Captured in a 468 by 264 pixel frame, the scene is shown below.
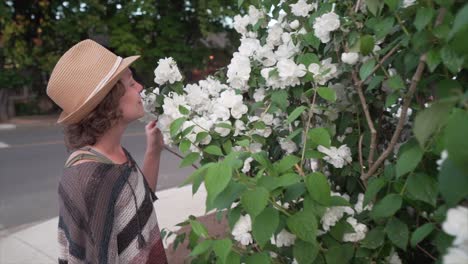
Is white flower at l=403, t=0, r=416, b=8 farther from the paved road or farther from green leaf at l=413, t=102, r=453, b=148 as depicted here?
the paved road

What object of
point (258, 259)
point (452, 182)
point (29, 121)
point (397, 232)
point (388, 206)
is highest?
point (452, 182)

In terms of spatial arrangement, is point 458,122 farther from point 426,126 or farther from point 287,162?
point 287,162

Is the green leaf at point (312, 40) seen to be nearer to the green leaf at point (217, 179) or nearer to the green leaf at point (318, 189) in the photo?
the green leaf at point (318, 189)

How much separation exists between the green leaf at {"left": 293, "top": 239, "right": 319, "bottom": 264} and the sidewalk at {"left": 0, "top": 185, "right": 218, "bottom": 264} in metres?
2.07

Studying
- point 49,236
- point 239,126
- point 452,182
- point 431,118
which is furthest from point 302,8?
point 49,236

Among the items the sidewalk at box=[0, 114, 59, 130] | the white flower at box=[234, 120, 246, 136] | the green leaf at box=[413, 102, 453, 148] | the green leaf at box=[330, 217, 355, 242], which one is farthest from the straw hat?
the sidewalk at box=[0, 114, 59, 130]

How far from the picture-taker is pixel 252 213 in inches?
39.3

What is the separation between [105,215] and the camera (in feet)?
4.95

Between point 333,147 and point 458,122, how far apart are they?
93 cm

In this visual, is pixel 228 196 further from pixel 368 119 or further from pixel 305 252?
pixel 368 119

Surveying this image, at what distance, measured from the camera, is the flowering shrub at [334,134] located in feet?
3.21

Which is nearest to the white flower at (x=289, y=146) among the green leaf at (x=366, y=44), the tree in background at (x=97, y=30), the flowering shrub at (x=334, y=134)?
the flowering shrub at (x=334, y=134)

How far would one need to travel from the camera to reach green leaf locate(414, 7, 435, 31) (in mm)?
1000

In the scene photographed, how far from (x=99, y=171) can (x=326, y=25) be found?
2.84 ft
